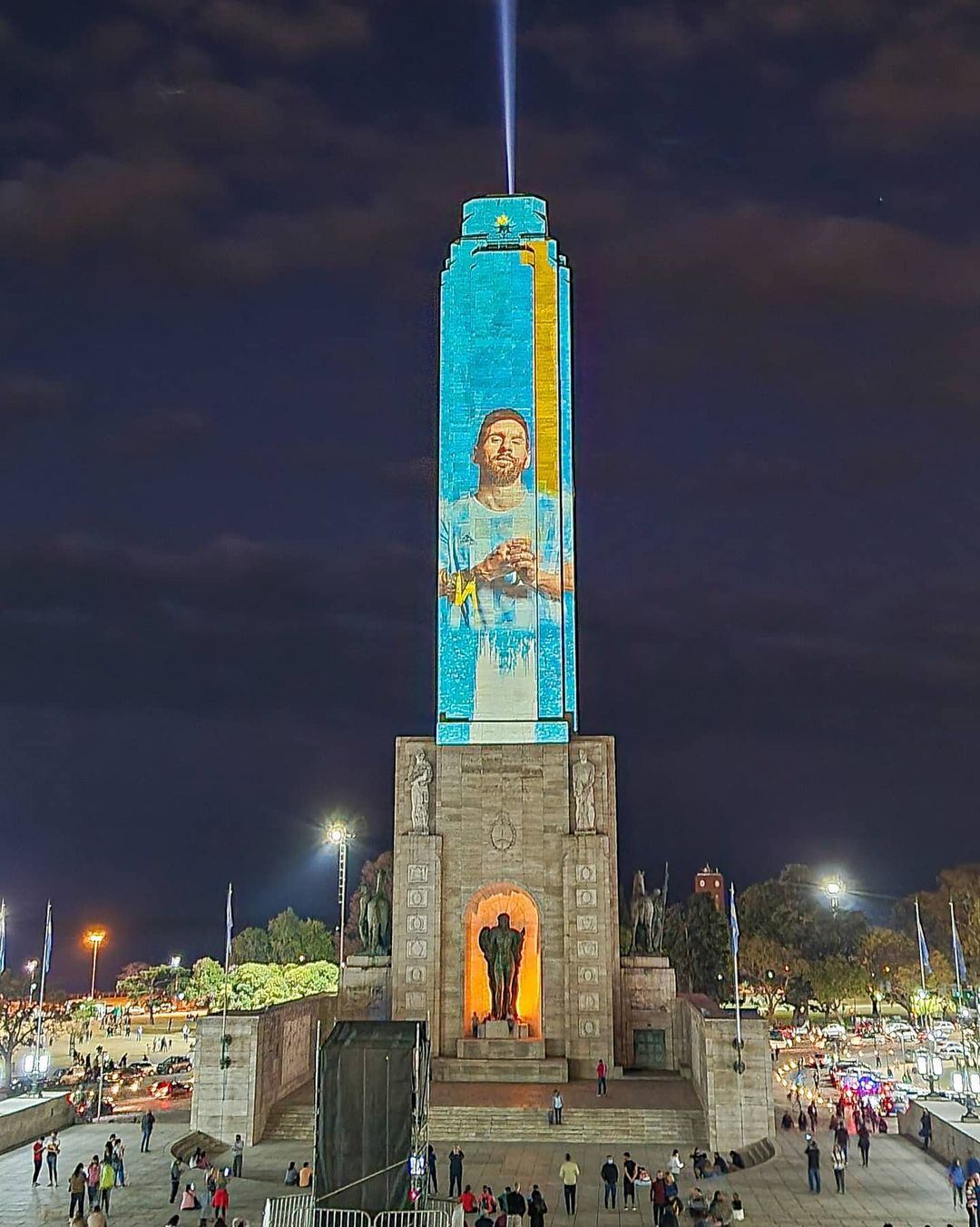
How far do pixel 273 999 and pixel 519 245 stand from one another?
4018 centimetres

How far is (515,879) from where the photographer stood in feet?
131

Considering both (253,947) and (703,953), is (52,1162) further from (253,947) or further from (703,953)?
(253,947)

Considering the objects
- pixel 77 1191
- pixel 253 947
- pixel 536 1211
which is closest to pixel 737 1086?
pixel 536 1211

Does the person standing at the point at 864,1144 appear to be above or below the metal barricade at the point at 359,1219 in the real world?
below

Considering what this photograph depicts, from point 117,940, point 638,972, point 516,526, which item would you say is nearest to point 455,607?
point 516,526

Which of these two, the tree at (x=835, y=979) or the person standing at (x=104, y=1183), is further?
the tree at (x=835, y=979)

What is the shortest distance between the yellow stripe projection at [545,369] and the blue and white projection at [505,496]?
0.12ft

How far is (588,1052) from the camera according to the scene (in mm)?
38094

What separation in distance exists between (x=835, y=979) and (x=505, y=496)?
38695 millimetres

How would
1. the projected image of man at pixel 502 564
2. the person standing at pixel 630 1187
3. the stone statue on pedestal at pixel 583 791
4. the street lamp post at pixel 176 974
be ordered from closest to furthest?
the person standing at pixel 630 1187
the stone statue on pedestal at pixel 583 791
the projected image of man at pixel 502 564
the street lamp post at pixel 176 974

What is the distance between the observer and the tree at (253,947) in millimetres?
84188

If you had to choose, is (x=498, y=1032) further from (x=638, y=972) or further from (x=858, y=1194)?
(x=858, y=1194)

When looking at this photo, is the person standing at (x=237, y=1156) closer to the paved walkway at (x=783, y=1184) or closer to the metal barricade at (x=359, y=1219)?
the paved walkway at (x=783, y=1184)

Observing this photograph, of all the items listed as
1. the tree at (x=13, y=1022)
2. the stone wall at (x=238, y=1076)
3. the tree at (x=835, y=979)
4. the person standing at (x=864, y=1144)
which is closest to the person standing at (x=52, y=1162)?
the stone wall at (x=238, y=1076)
